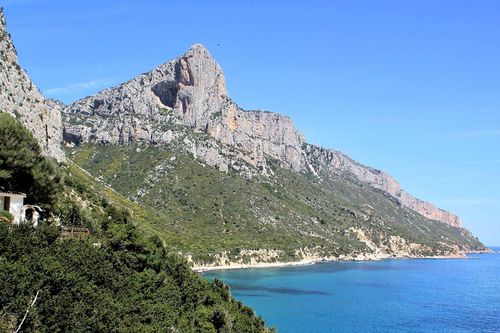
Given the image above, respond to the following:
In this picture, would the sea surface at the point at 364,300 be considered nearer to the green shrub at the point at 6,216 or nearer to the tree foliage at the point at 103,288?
the tree foliage at the point at 103,288

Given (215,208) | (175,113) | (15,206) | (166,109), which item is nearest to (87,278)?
(15,206)

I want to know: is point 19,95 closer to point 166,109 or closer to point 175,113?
point 175,113

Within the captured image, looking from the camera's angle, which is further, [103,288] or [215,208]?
[215,208]

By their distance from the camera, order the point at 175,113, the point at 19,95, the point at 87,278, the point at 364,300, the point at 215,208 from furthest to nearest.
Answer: the point at 175,113
the point at 215,208
the point at 364,300
the point at 19,95
the point at 87,278

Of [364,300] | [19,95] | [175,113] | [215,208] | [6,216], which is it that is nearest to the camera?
[6,216]

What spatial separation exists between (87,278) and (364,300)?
6358cm

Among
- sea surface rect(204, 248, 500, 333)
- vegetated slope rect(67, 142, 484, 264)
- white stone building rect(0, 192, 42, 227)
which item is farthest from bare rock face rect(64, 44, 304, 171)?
white stone building rect(0, 192, 42, 227)

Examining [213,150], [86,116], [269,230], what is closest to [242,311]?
[269,230]

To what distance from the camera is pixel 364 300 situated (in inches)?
3125

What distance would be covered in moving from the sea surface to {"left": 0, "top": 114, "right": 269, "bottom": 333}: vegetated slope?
24.6 meters

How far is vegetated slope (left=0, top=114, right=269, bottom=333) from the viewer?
19328 millimetres

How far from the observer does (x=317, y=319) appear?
61.8m

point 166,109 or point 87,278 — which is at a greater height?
point 166,109

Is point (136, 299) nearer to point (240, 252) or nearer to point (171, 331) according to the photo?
point (171, 331)
